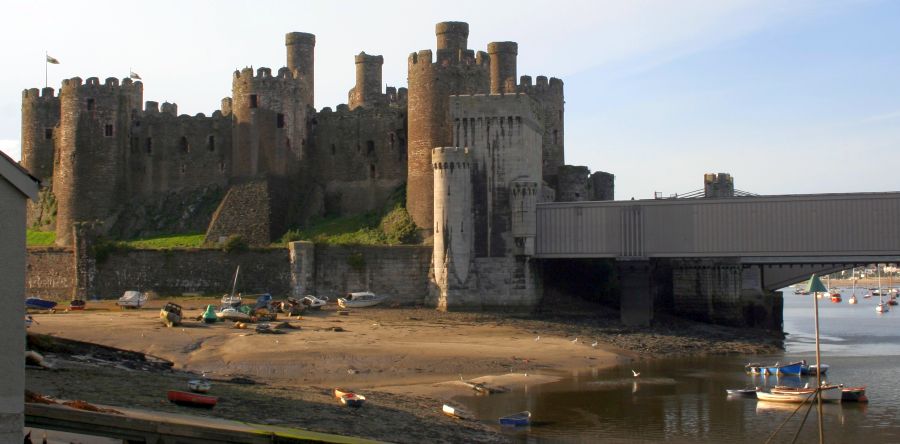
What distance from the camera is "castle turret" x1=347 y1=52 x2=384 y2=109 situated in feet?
228

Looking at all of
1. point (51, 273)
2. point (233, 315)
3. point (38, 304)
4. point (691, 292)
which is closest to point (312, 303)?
point (233, 315)

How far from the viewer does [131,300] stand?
1996 inches

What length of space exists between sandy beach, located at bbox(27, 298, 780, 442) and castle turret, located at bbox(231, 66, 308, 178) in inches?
422

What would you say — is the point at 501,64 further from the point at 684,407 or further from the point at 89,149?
the point at 684,407

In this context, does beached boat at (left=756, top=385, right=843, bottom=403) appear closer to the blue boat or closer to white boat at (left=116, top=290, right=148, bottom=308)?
the blue boat

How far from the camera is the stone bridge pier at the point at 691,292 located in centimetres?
5347

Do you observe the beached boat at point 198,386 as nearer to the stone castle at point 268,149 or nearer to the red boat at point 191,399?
the red boat at point 191,399

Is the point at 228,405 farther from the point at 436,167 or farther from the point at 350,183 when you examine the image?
the point at 350,183

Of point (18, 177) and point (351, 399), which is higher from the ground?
point (18, 177)

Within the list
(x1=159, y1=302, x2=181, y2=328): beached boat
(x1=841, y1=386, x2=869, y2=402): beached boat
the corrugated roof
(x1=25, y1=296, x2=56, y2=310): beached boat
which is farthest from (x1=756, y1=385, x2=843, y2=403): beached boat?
Answer: (x1=25, y1=296, x2=56, y2=310): beached boat

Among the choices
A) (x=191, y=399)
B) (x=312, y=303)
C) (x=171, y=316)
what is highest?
(x=312, y=303)

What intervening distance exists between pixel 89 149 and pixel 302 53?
1417 centimetres

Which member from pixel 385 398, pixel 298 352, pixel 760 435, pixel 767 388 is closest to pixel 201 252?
pixel 298 352

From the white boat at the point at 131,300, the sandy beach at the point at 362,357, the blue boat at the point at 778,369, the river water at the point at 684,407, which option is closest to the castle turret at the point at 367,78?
the sandy beach at the point at 362,357
